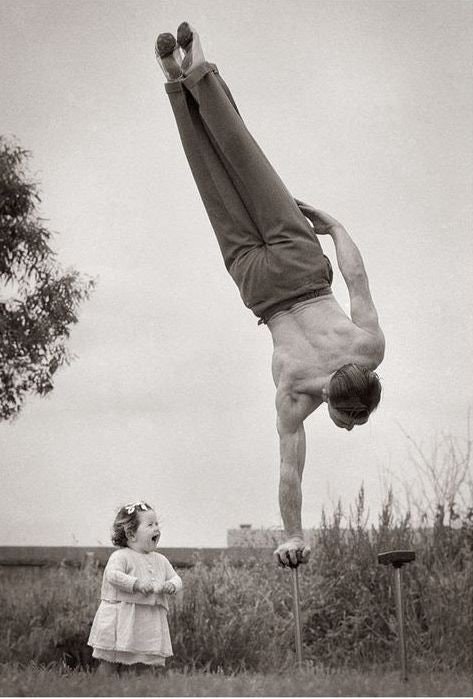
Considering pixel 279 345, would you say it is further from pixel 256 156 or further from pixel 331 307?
pixel 256 156

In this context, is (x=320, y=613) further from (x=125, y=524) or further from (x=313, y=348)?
(x=313, y=348)

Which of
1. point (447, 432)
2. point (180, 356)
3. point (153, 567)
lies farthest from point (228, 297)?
point (153, 567)

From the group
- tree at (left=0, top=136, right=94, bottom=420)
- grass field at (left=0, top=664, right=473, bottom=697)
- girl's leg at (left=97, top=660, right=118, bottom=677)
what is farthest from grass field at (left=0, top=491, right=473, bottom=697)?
tree at (left=0, top=136, right=94, bottom=420)

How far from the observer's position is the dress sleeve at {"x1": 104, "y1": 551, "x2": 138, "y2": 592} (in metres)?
4.00

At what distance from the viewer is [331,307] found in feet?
11.8

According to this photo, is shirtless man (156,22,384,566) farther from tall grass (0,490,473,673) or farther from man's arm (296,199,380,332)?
tall grass (0,490,473,673)

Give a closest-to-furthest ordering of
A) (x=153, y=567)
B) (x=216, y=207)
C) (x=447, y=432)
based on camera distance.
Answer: (x=216, y=207)
(x=153, y=567)
(x=447, y=432)

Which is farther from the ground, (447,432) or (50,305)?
(50,305)

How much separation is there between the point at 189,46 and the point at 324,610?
3.75 m

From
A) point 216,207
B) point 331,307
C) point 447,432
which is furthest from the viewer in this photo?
point 447,432

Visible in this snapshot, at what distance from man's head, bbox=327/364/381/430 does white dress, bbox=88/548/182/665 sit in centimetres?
128

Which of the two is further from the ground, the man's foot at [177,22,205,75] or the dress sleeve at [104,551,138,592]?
the man's foot at [177,22,205,75]

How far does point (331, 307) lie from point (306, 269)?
7.1 inches

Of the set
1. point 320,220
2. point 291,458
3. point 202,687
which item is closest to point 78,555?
point 202,687
